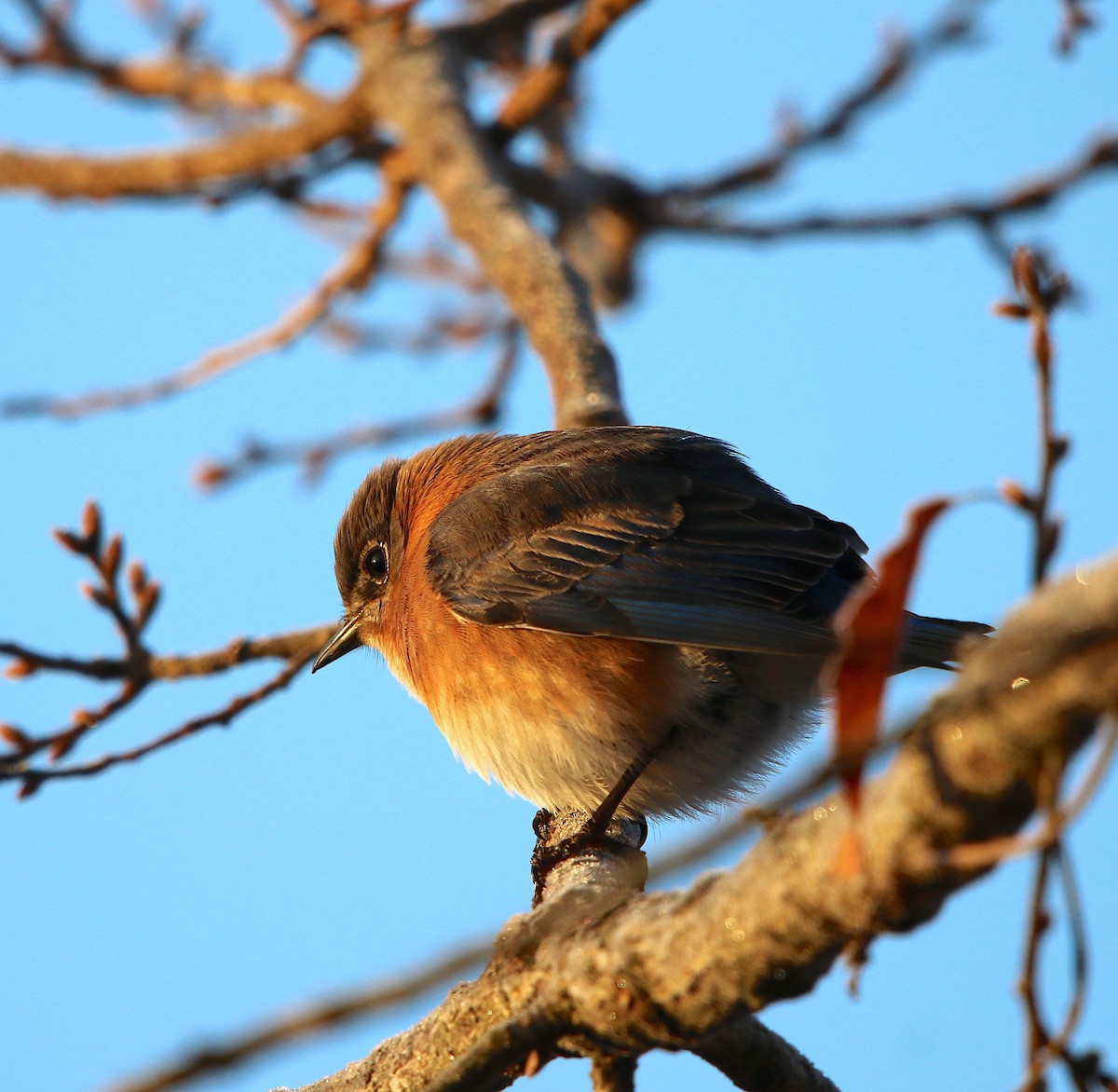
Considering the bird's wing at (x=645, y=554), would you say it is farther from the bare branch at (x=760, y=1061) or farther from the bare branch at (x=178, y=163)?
the bare branch at (x=178, y=163)

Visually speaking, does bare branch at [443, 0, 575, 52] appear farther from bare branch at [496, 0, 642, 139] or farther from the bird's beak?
the bird's beak

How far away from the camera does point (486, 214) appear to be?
6102 millimetres

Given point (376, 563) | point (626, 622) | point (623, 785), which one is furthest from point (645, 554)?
A: point (376, 563)

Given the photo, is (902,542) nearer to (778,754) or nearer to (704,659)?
A: (704,659)

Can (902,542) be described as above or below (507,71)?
below

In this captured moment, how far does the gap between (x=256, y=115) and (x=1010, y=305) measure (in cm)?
672

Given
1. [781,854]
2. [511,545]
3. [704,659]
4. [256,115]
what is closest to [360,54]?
[256,115]

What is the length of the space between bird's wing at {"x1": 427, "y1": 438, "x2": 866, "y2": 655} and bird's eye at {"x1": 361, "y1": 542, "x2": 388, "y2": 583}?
566mm

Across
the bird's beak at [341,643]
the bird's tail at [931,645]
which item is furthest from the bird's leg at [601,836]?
the bird's beak at [341,643]

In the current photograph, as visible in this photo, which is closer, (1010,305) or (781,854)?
(781,854)

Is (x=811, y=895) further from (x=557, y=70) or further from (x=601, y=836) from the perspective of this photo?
(x=557, y=70)

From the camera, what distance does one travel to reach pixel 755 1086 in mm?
3291

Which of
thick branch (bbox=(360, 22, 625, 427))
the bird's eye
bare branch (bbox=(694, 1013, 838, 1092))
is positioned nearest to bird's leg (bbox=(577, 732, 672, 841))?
bare branch (bbox=(694, 1013, 838, 1092))

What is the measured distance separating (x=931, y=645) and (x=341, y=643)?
8.63 feet
